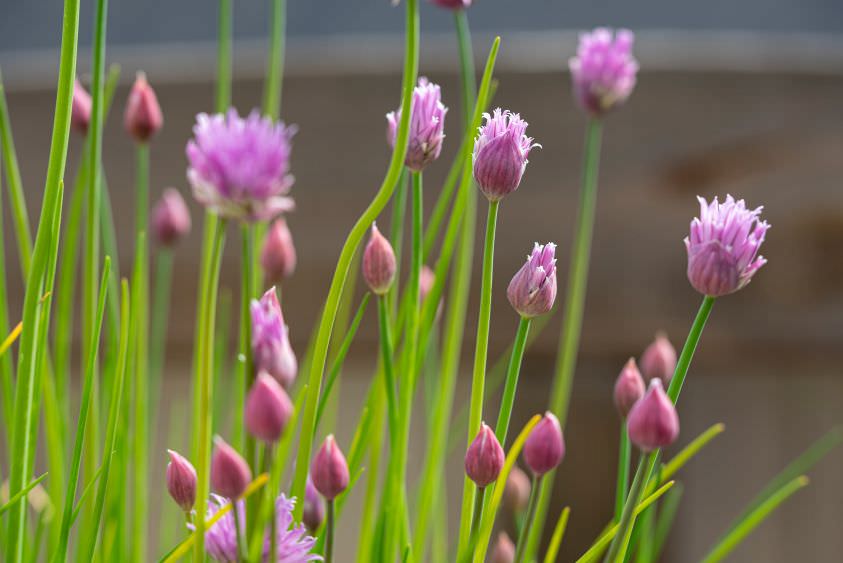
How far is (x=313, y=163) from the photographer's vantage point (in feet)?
3.26

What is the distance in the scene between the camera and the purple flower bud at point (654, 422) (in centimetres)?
27

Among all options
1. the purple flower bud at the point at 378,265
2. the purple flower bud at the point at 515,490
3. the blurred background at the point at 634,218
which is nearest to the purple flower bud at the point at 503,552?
the purple flower bud at the point at 515,490

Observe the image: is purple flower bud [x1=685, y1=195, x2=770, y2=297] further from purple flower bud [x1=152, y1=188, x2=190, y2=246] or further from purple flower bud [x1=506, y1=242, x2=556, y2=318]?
purple flower bud [x1=152, y1=188, x2=190, y2=246]

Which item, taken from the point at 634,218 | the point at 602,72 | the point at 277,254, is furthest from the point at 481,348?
the point at 634,218

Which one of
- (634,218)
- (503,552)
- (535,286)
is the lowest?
(503,552)

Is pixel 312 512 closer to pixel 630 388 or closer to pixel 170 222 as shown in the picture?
pixel 630 388

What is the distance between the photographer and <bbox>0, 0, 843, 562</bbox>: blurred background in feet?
3.21

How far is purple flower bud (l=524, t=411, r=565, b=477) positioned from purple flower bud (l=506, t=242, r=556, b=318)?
0.04 metres

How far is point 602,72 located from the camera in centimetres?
49

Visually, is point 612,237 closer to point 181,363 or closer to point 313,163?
point 313,163

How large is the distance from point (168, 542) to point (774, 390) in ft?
2.63

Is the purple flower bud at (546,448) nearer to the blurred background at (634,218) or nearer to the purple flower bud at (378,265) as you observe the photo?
the purple flower bud at (378,265)

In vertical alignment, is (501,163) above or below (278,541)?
above

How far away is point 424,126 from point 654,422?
0.38ft
